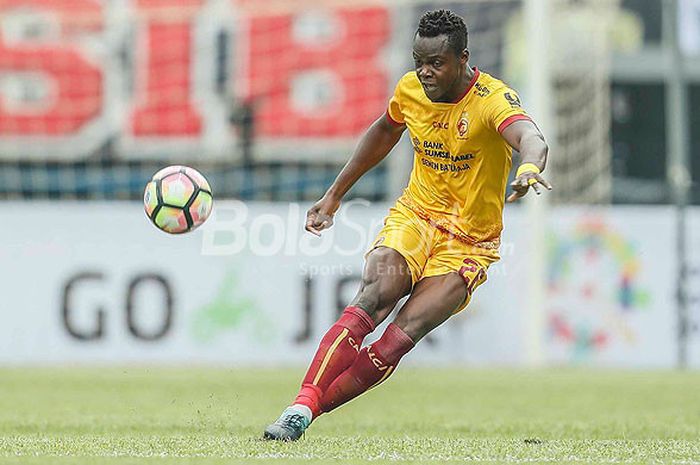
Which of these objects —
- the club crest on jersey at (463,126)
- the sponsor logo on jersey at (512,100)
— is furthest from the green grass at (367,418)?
the sponsor logo on jersey at (512,100)

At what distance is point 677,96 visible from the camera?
15.3 m

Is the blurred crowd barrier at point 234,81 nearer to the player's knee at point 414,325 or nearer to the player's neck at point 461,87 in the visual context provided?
the player's neck at point 461,87

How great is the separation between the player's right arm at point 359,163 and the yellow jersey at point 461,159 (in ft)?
0.60

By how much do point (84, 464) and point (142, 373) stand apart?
8.00 meters

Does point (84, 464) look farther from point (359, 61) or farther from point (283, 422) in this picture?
point (359, 61)

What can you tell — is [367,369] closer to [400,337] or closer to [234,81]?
[400,337]

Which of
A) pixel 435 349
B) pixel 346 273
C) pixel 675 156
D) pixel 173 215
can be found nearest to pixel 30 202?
pixel 346 273

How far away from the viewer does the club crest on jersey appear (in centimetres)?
688

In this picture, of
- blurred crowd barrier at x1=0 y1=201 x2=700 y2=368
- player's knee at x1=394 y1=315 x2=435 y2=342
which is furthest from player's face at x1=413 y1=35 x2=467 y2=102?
blurred crowd barrier at x1=0 y1=201 x2=700 y2=368

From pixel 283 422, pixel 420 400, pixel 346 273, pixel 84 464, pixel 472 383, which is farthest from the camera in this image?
pixel 346 273
